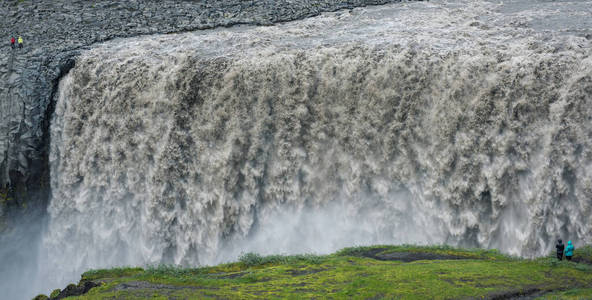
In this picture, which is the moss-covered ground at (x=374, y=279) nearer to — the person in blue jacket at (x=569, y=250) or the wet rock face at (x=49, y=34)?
the person in blue jacket at (x=569, y=250)

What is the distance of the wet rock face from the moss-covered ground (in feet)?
43.4

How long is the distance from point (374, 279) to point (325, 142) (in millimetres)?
10012

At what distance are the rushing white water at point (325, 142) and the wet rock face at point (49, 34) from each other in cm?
130

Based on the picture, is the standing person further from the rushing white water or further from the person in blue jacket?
the rushing white water

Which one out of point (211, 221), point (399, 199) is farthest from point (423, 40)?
point (211, 221)

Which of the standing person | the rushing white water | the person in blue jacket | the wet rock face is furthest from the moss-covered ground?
the wet rock face

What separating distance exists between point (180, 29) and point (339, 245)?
57.0ft

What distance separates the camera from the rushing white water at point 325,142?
21.1 m

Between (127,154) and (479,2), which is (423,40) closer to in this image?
(479,2)

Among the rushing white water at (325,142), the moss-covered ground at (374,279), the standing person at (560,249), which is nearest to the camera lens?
the moss-covered ground at (374,279)

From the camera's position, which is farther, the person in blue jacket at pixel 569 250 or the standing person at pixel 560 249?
the standing person at pixel 560 249

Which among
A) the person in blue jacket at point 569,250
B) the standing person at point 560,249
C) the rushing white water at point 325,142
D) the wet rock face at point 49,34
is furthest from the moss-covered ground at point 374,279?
the wet rock face at point 49,34

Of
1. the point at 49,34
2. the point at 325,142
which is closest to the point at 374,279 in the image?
the point at 325,142

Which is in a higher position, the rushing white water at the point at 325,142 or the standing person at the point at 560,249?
the rushing white water at the point at 325,142
